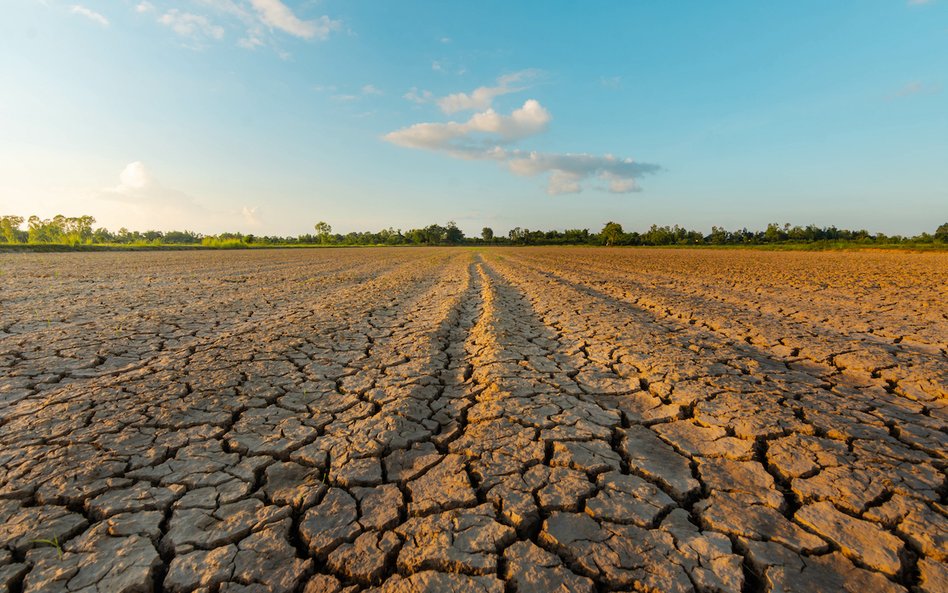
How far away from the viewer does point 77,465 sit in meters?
2.01

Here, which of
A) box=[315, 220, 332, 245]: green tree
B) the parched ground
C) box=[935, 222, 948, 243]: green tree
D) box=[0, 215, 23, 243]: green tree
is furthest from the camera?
box=[315, 220, 332, 245]: green tree

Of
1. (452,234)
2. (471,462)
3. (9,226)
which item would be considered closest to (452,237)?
(452,234)

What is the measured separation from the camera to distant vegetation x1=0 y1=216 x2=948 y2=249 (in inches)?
1752

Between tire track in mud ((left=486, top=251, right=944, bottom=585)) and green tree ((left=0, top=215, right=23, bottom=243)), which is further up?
green tree ((left=0, top=215, right=23, bottom=243))

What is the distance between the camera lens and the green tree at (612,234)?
291ft

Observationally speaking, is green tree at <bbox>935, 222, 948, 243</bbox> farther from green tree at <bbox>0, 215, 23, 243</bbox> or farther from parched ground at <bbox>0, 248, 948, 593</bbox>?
green tree at <bbox>0, 215, 23, 243</bbox>

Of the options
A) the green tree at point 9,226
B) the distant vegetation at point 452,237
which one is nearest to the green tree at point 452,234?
the distant vegetation at point 452,237

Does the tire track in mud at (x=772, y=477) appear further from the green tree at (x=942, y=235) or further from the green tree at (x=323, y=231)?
the green tree at (x=323, y=231)

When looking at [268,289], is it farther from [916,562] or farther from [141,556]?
[916,562]

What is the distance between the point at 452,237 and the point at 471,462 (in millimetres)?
105024

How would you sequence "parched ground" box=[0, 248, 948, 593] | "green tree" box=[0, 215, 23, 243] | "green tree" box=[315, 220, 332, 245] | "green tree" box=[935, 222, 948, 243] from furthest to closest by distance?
"green tree" box=[315, 220, 332, 245] < "green tree" box=[0, 215, 23, 243] < "green tree" box=[935, 222, 948, 243] < "parched ground" box=[0, 248, 948, 593]

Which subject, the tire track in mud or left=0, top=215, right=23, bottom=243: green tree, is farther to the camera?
left=0, top=215, right=23, bottom=243: green tree

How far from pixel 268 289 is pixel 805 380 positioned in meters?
9.24

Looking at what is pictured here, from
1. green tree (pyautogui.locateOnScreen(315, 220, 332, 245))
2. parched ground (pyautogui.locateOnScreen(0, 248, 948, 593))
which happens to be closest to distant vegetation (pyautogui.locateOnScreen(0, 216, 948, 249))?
green tree (pyautogui.locateOnScreen(315, 220, 332, 245))
